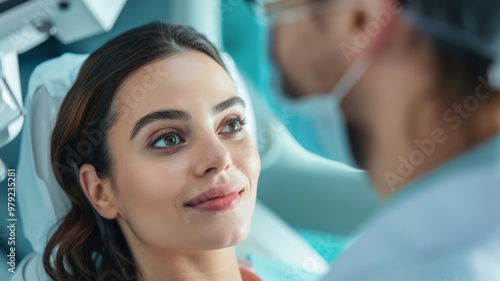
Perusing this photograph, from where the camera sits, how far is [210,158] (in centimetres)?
94

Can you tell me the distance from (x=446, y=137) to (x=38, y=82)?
0.54 m

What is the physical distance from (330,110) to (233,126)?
0.12 metres

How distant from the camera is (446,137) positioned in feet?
3.21

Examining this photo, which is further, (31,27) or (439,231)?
(31,27)

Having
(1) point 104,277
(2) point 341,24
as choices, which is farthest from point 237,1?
(1) point 104,277

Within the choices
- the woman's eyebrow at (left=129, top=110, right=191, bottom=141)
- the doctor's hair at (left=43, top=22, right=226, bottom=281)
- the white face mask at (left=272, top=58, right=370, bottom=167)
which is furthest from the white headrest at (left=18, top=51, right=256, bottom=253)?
the white face mask at (left=272, top=58, right=370, bottom=167)

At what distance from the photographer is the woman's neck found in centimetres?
97

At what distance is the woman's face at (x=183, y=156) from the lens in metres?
0.95

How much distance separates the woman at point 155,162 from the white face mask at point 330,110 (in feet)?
0.20

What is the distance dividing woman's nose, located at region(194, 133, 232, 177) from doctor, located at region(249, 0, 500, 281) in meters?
0.12

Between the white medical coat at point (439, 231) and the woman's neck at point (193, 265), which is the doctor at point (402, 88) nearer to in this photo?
the white medical coat at point (439, 231)

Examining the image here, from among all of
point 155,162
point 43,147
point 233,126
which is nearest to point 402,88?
point 233,126

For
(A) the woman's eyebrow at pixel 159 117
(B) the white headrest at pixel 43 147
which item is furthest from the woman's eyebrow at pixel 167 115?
(B) the white headrest at pixel 43 147

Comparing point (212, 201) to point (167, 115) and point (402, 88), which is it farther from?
point (402, 88)
